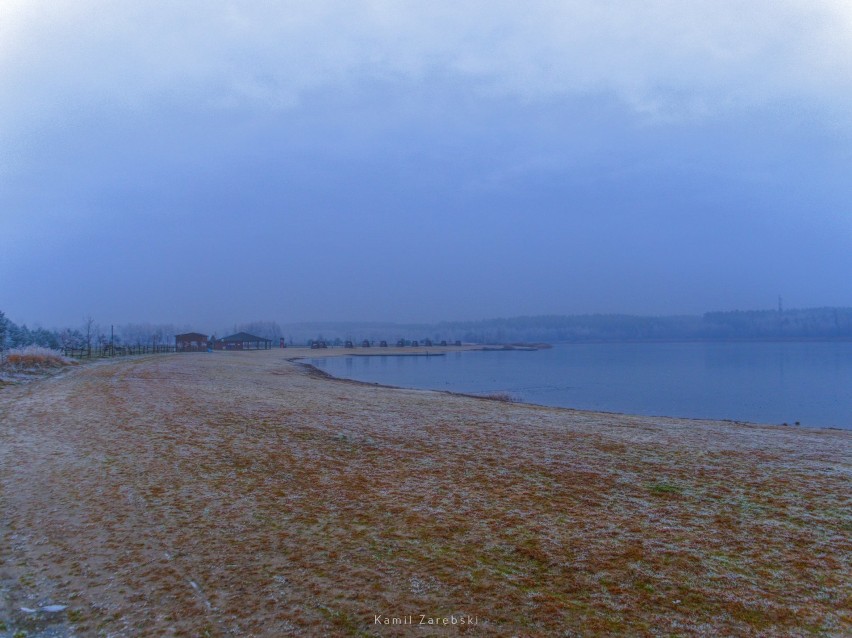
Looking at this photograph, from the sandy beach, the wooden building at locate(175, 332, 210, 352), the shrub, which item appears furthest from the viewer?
the wooden building at locate(175, 332, 210, 352)

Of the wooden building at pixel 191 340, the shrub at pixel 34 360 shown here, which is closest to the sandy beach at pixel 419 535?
the shrub at pixel 34 360

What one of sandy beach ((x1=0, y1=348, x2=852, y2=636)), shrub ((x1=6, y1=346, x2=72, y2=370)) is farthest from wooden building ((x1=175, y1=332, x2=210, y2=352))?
sandy beach ((x1=0, y1=348, x2=852, y2=636))

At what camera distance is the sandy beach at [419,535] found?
15.0 feet

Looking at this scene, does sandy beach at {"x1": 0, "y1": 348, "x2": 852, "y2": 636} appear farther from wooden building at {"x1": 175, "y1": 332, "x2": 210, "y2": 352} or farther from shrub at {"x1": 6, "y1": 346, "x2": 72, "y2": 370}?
wooden building at {"x1": 175, "y1": 332, "x2": 210, "y2": 352}

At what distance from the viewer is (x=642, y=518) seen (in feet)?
22.6

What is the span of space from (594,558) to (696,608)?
1.14 m

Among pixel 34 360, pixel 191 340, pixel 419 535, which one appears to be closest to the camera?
pixel 419 535

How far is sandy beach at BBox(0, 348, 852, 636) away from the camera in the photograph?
4.57m

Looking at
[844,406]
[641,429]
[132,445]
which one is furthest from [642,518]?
[844,406]

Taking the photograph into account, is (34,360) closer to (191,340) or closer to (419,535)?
(419,535)

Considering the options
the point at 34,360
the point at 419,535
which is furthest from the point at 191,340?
the point at 419,535

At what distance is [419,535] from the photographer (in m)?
6.27

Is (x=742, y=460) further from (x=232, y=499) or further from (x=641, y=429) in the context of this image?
(x=232, y=499)

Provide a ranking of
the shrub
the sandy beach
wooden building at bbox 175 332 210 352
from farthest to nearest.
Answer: wooden building at bbox 175 332 210 352 < the shrub < the sandy beach
